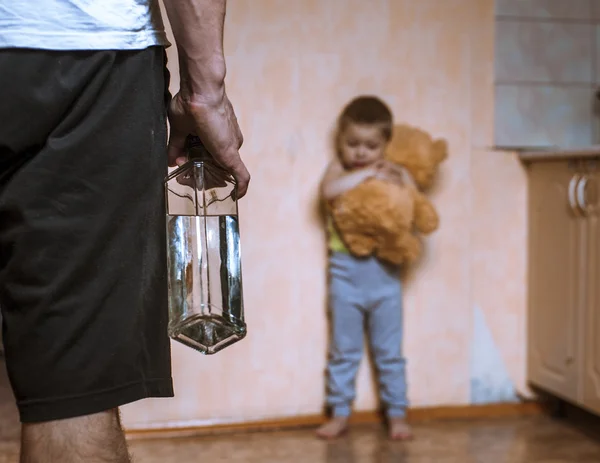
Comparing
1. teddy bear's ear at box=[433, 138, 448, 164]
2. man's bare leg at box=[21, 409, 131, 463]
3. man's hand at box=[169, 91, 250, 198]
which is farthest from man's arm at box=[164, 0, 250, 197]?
teddy bear's ear at box=[433, 138, 448, 164]

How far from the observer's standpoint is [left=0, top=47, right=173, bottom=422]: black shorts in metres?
0.77

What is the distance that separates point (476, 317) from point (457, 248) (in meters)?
0.23

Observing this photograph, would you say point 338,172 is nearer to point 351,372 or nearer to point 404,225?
point 404,225

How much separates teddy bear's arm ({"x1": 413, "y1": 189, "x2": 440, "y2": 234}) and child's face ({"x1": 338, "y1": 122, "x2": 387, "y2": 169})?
0.15 m

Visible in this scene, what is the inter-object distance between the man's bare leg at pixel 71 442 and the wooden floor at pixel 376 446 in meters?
1.28

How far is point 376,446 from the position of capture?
7.14 ft

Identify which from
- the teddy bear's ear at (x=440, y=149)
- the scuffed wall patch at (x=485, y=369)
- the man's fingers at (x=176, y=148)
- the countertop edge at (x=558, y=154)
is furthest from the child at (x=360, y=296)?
the man's fingers at (x=176, y=148)

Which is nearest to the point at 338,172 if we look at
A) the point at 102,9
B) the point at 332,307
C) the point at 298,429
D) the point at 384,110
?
the point at 384,110

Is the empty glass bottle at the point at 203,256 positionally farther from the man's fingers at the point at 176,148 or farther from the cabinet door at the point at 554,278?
the cabinet door at the point at 554,278

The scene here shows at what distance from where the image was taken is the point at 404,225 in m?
2.14

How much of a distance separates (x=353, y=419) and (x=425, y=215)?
64 cm

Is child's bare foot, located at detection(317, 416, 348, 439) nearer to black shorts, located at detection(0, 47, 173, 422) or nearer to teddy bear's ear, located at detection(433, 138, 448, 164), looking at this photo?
teddy bear's ear, located at detection(433, 138, 448, 164)

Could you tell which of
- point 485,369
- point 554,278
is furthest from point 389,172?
point 485,369

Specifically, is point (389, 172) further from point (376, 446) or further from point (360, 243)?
point (376, 446)
